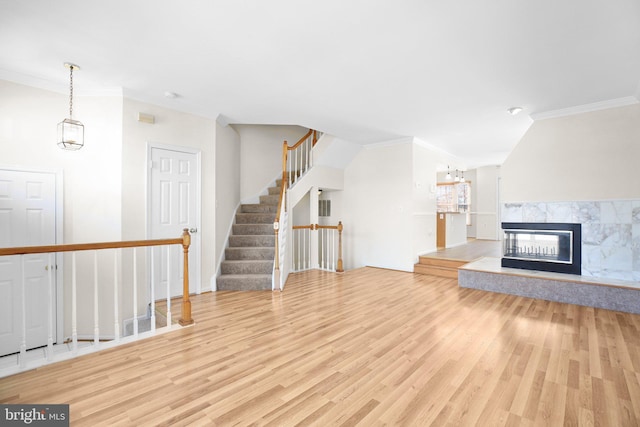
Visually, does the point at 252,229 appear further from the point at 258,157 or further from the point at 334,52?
the point at 334,52

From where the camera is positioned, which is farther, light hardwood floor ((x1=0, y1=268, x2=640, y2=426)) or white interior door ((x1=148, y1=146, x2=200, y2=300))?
white interior door ((x1=148, y1=146, x2=200, y2=300))

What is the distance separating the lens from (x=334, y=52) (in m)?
2.83

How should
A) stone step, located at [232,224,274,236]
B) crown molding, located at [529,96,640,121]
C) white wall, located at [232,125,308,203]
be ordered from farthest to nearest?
1. white wall, located at [232,125,308,203]
2. stone step, located at [232,224,274,236]
3. crown molding, located at [529,96,640,121]

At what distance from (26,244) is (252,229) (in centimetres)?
315

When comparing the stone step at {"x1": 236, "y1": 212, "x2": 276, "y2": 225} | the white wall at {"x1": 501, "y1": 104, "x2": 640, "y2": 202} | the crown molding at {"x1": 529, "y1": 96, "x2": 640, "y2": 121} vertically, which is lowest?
the stone step at {"x1": 236, "y1": 212, "x2": 276, "y2": 225}

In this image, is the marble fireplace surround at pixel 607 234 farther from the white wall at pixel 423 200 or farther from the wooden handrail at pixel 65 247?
the wooden handrail at pixel 65 247

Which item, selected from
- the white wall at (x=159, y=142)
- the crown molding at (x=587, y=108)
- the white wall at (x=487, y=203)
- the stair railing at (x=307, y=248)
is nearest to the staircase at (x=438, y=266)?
the stair railing at (x=307, y=248)

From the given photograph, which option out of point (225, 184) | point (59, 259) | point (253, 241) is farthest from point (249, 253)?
point (59, 259)

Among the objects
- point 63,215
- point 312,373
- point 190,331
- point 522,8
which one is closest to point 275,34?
point 522,8

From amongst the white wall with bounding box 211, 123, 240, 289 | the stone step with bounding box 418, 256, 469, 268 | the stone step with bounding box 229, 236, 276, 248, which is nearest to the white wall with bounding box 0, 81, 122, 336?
the white wall with bounding box 211, 123, 240, 289

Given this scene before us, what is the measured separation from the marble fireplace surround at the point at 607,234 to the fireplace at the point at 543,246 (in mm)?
105

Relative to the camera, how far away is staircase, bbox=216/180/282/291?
473 cm

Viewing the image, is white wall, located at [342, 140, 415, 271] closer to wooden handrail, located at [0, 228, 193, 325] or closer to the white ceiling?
the white ceiling

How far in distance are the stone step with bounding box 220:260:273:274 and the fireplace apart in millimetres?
4371
